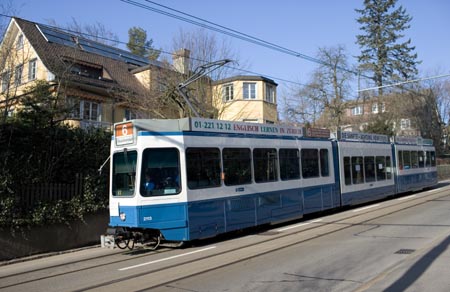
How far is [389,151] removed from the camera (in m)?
20.6

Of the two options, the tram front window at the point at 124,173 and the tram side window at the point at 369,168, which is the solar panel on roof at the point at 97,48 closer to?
the tram side window at the point at 369,168

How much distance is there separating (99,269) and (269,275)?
3498mm

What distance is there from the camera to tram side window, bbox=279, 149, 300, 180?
43.0 feet

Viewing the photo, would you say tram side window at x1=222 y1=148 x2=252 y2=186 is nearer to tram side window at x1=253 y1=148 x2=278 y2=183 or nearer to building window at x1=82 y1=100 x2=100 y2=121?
tram side window at x1=253 y1=148 x2=278 y2=183

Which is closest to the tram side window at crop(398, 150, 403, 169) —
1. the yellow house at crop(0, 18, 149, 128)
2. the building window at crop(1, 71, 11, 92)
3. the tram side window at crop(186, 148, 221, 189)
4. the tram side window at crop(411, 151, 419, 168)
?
the tram side window at crop(411, 151, 419, 168)

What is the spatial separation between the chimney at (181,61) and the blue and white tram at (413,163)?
11.2 m

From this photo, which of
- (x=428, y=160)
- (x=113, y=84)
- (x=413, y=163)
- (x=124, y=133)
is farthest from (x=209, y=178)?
(x=428, y=160)

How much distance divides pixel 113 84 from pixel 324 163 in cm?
1600

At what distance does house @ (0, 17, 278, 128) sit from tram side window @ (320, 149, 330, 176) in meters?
7.40

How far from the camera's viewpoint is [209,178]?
1059cm

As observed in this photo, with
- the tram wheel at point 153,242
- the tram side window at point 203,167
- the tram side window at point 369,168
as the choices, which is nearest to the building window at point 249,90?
the tram side window at point 369,168

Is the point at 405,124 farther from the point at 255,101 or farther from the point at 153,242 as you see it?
the point at 153,242

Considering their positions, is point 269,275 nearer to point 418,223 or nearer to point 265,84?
point 418,223

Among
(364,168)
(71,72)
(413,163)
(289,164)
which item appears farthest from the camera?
(413,163)
